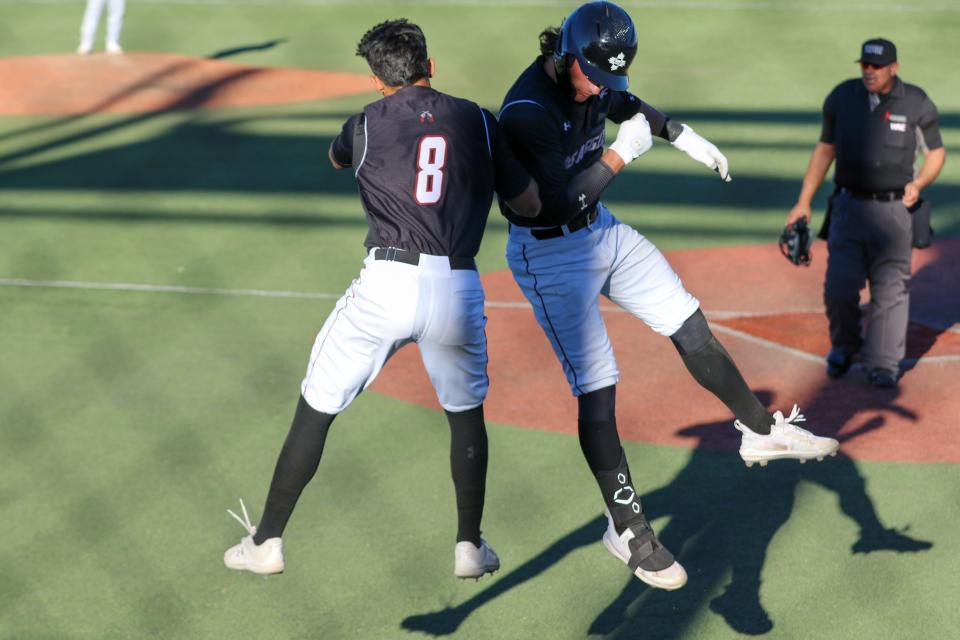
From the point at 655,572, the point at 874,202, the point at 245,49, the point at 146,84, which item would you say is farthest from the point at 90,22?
the point at 655,572

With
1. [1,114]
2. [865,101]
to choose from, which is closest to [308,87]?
[1,114]

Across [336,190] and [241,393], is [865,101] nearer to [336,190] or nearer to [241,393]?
[241,393]

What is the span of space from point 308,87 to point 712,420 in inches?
311

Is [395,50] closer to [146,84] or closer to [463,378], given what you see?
[463,378]

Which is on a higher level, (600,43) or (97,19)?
(600,43)

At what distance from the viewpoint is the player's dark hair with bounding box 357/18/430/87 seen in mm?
3967

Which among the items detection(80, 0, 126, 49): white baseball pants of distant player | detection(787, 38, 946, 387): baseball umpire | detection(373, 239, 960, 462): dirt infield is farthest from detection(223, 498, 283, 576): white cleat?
detection(80, 0, 126, 49): white baseball pants of distant player

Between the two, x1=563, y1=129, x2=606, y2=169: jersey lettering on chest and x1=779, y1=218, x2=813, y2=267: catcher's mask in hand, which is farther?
x1=779, y1=218, x2=813, y2=267: catcher's mask in hand

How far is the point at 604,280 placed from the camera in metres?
4.52

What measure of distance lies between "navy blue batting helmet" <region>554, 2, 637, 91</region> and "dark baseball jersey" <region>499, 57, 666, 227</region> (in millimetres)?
139

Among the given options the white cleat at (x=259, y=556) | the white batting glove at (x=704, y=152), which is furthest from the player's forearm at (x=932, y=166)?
the white cleat at (x=259, y=556)

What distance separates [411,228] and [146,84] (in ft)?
31.7

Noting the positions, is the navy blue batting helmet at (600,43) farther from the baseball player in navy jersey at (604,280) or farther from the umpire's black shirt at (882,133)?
the umpire's black shirt at (882,133)

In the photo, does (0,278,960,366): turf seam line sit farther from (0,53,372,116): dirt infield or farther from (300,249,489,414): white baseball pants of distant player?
(0,53,372,116): dirt infield
